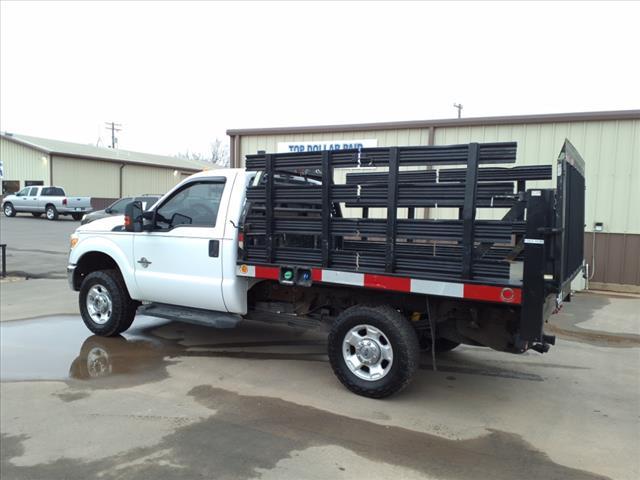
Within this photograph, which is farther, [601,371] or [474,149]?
[601,371]

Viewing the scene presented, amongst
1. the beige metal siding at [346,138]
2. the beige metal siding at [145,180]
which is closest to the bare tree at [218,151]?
the beige metal siding at [145,180]

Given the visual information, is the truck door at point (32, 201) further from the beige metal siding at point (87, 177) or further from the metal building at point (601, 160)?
the metal building at point (601, 160)

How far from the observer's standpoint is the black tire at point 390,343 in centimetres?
439

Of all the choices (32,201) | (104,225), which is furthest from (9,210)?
(104,225)

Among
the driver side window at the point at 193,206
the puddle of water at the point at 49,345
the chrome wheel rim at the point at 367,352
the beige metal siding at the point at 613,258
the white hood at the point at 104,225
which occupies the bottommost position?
the puddle of water at the point at 49,345

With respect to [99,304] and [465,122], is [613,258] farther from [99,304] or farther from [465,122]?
[99,304]

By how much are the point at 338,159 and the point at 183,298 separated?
245 centimetres

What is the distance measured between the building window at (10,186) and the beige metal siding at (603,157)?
34.5m

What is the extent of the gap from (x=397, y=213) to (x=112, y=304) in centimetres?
379

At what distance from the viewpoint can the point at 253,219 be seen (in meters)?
5.14

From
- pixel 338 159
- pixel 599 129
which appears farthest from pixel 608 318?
pixel 338 159

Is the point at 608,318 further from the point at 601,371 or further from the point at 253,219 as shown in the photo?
the point at 253,219

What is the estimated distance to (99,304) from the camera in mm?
6453

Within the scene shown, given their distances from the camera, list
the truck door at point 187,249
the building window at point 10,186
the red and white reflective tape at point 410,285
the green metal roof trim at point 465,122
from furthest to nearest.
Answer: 1. the building window at point 10,186
2. the green metal roof trim at point 465,122
3. the truck door at point 187,249
4. the red and white reflective tape at point 410,285
